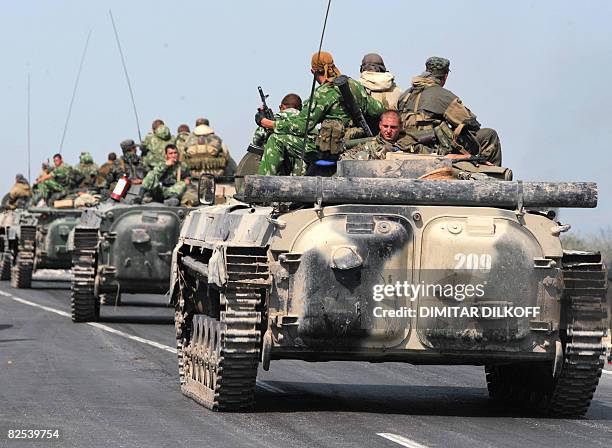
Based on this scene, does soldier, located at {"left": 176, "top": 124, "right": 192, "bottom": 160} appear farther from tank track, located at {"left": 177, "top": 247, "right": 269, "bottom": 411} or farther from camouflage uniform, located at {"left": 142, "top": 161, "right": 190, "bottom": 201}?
tank track, located at {"left": 177, "top": 247, "right": 269, "bottom": 411}

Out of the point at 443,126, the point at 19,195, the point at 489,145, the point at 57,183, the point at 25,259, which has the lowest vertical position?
the point at 25,259

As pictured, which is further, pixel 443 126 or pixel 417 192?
pixel 443 126

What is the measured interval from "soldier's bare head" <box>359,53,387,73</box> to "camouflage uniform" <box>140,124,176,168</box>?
1566cm

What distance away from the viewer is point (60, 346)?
19547 millimetres

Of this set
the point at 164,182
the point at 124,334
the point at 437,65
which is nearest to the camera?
the point at 437,65

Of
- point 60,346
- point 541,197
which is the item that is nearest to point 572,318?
point 541,197

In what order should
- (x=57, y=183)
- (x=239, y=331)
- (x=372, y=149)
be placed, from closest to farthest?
(x=239, y=331)
(x=372, y=149)
(x=57, y=183)

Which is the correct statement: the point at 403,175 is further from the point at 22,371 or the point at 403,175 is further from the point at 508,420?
the point at 22,371

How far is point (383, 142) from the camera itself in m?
14.1

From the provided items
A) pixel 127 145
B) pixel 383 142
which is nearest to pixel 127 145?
pixel 127 145

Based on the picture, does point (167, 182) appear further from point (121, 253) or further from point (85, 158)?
point (85, 158)

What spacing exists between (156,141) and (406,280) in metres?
20.5

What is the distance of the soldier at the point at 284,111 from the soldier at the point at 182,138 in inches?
532

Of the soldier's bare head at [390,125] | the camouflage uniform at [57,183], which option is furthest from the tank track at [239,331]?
the camouflage uniform at [57,183]
